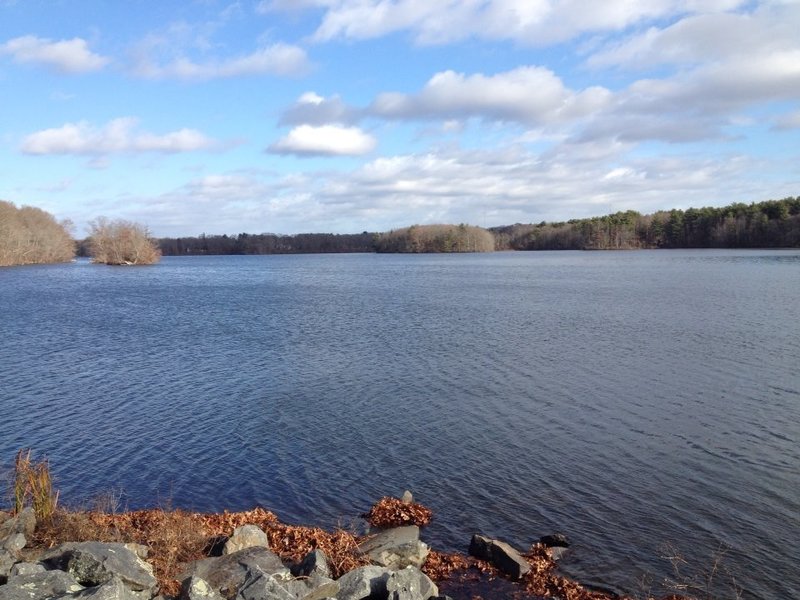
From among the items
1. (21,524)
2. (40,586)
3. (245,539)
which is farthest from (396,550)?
(21,524)

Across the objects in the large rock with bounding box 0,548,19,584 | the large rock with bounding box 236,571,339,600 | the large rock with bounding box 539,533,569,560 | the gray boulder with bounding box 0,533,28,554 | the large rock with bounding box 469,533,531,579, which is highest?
the large rock with bounding box 0,548,19,584

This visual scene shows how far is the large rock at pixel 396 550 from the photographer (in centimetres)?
1147

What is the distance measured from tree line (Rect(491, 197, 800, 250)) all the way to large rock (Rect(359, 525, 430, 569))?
145 m

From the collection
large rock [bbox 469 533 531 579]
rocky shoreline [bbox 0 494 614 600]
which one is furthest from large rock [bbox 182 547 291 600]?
large rock [bbox 469 533 531 579]

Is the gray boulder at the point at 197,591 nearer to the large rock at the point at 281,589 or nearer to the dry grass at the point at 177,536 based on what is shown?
the large rock at the point at 281,589

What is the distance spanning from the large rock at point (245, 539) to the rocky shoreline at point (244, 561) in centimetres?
2

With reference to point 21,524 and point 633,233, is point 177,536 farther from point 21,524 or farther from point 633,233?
point 633,233

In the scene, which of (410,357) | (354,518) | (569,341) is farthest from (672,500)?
(569,341)

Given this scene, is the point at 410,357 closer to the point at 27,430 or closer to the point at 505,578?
the point at 27,430

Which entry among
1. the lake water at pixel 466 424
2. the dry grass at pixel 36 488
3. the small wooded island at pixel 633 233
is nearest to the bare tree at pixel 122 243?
the small wooded island at pixel 633 233

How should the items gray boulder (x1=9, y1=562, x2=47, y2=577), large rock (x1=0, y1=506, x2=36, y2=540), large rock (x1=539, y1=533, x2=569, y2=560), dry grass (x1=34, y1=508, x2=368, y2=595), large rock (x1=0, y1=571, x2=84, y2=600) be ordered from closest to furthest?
large rock (x1=0, y1=571, x2=84, y2=600) → gray boulder (x1=9, y1=562, x2=47, y2=577) → dry grass (x1=34, y1=508, x2=368, y2=595) → large rock (x1=0, y1=506, x2=36, y2=540) → large rock (x1=539, y1=533, x2=569, y2=560)

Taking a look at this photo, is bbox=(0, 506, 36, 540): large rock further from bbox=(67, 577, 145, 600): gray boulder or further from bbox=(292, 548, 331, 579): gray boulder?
bbox=(292, 548, 331, 579): gray boulder

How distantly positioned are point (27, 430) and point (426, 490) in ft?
42.7

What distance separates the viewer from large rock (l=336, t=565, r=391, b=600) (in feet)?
31.6
